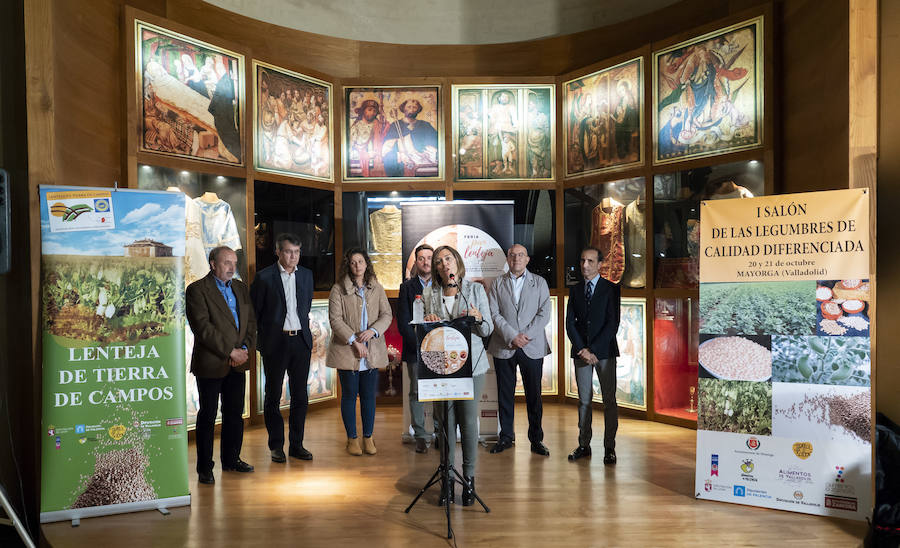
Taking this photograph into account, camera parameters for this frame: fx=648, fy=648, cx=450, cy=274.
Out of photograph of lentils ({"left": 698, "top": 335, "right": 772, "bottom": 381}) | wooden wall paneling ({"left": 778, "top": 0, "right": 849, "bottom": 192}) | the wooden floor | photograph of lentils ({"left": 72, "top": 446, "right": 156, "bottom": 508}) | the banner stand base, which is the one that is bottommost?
the wooden floor

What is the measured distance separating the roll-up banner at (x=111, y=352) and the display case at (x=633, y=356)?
390cm

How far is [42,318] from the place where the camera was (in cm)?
397

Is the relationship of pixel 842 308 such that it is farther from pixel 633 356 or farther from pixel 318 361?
pixel 318 361

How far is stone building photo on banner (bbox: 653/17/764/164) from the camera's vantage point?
571 centimetres

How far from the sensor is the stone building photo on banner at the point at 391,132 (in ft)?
24.6

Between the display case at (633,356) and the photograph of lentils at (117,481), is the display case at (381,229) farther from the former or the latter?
→ the photograph of lentils at (117,481)

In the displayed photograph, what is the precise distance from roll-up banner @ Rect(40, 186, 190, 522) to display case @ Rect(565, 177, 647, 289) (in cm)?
446

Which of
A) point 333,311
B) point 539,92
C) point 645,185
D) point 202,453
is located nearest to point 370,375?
point 333,311

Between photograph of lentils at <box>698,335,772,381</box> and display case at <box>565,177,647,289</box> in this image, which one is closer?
photograph of lentils at <box>698,335,772,381</box>

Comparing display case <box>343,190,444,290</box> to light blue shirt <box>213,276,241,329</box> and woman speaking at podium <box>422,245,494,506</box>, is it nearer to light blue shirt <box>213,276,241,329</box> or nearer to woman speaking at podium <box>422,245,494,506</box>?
light blue shirt <box>213,276,241,329</box>

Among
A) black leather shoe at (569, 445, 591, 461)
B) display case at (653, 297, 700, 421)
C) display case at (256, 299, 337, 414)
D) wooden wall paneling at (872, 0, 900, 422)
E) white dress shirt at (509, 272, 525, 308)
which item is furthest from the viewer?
display case at (256, 299, 337, 414)

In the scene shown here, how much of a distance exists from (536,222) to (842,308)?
394 cm

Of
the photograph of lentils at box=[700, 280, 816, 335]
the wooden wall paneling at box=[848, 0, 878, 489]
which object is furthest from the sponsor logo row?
the wooden wall paneling at box=[848, 0, 878, 489]

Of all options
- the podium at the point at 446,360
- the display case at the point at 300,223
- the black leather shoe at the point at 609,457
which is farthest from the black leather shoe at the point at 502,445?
the display case at the point at 300,223
